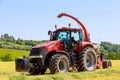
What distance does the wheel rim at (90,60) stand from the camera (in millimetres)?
16005

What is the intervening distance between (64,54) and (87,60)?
1.85m

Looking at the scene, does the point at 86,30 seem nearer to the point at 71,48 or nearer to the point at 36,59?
the point at 71,48

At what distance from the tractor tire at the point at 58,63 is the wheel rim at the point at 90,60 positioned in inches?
67.1

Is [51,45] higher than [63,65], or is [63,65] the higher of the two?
[51,45]

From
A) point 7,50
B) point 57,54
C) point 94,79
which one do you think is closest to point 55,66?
point 57,54

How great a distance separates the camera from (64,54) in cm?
1474

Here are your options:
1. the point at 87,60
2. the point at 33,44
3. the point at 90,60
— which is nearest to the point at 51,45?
the point at 87,60

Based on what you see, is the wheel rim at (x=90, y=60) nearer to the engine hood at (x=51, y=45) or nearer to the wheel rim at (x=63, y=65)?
the wheel rim at (x=63, y=65)

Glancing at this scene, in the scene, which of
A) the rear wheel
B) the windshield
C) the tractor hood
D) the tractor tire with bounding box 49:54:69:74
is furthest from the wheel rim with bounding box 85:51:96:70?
the rear wheel

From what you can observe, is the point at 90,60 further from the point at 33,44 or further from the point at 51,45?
the point at 33,44

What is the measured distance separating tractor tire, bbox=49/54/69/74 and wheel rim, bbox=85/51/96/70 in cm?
170

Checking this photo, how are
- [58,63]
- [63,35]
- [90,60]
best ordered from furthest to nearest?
[90,60] → [63,35] → [58,63]

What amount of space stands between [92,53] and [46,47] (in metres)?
2.99

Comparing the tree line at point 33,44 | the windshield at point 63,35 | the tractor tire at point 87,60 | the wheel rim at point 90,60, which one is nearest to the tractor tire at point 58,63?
the tractor tire at point 87,60
